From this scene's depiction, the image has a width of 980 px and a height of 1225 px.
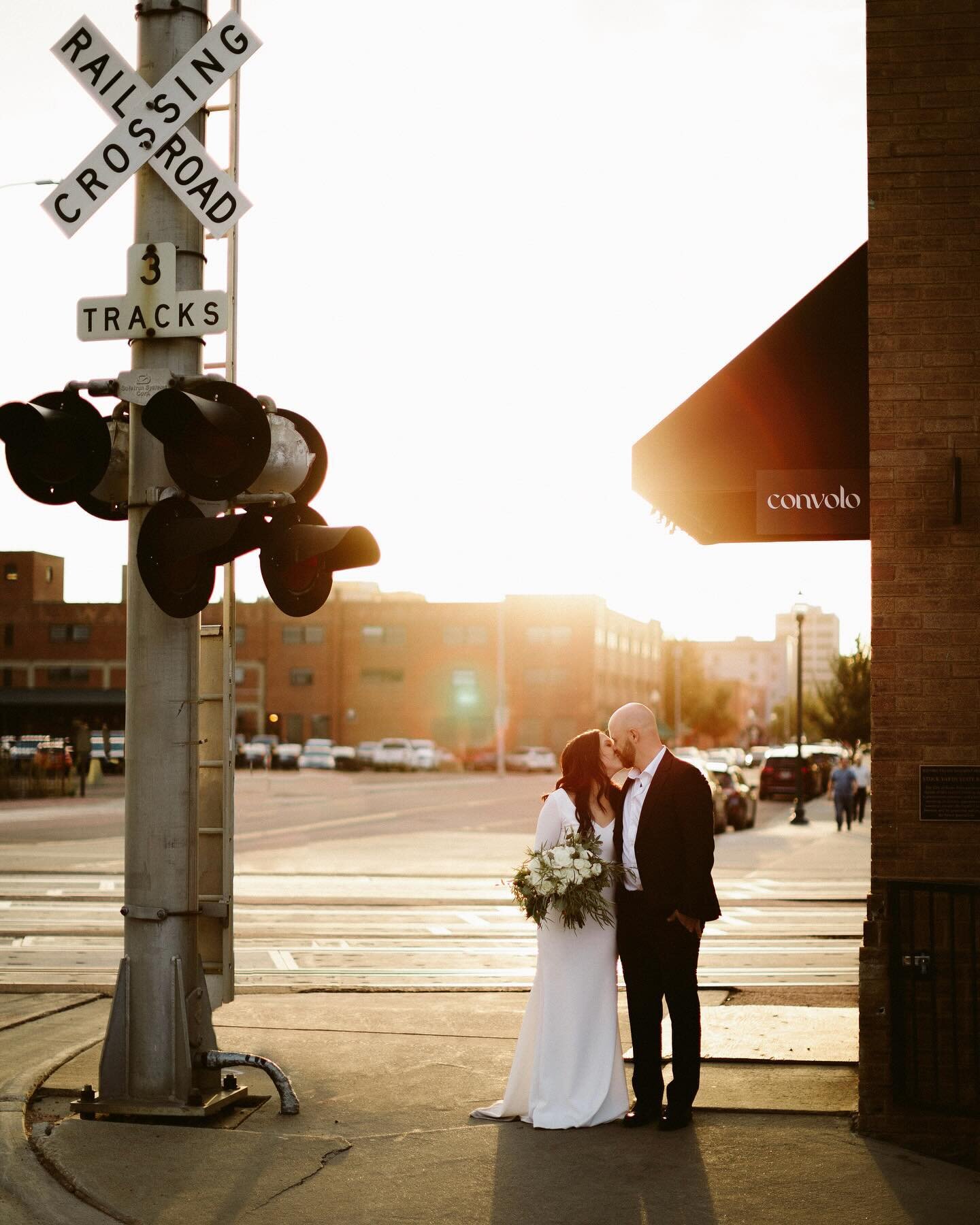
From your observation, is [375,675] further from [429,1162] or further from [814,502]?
[429,1162]

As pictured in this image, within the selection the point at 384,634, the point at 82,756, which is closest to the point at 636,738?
the point at 82,756

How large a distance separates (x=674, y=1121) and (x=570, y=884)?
116 cm

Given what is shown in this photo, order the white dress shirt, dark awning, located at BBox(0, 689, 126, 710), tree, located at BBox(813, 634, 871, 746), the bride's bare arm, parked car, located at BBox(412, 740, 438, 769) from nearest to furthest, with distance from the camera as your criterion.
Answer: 1. the white dress shirt
2. the bride's bare arm
3. tree, located at BBox(813, 634, 871, 746)
4. dark awning, located at BBox(0, 689, 126, 710)
5. parked car, located at BBox(412, 740, 438, 769)

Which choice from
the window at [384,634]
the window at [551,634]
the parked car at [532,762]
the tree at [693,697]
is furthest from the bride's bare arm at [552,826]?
the tree at [693,697]

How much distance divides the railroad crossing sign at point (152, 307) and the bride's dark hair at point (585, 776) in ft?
8.64

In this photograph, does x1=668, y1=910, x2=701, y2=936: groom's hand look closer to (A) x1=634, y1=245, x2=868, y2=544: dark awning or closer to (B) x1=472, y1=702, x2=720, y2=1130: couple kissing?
(B) x1=472, y1=702, x2=720, y2=1130: couple kissing

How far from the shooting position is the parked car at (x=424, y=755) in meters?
81.2

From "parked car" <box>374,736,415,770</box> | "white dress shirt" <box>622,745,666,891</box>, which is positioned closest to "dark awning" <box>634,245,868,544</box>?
"white dress shirt" <box>622,745,666,891</box>

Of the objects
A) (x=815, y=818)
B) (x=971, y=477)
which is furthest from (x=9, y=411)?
(x=815, y=818)

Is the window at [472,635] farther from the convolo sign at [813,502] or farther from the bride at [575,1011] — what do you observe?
the bride at [575,1011]

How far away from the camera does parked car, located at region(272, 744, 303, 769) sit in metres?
79.1

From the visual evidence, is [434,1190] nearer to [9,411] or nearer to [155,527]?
[155,527]

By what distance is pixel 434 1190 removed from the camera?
5.62m

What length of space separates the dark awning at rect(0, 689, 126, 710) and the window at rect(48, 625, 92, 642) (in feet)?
43.8
